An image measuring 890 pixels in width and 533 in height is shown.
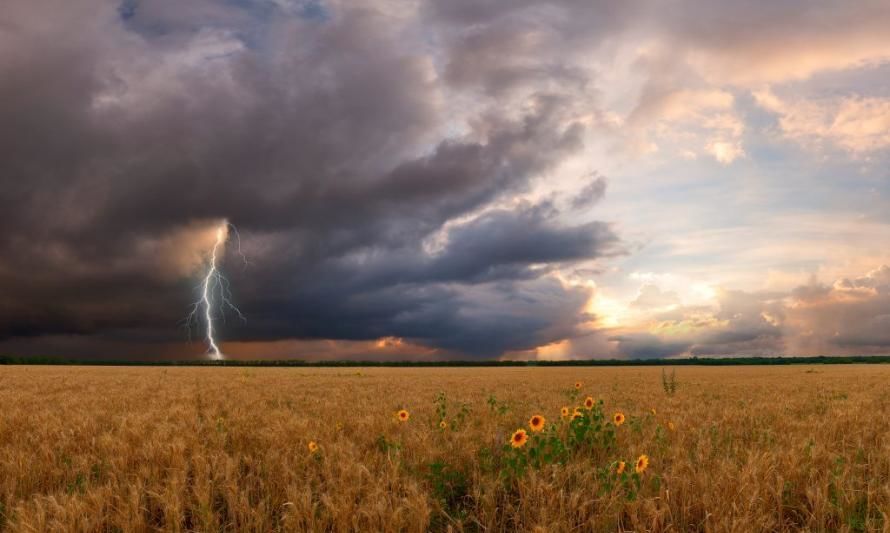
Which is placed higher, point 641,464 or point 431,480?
point 641,464

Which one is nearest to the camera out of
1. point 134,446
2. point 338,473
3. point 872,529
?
point 872,529

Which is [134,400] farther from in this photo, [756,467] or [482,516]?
[756,467]

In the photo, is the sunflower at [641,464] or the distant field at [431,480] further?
the sunflower at [641,464]

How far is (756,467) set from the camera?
5.71 meters

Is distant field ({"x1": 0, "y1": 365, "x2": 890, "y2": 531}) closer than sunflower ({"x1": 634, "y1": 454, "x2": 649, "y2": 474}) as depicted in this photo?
Yes

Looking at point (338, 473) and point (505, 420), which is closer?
point (338, 473)

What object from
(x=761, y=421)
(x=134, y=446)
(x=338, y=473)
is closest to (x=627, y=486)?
(x=338, y=473)

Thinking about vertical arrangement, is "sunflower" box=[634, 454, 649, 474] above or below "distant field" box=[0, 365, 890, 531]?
above

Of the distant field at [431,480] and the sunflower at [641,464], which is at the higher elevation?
the sunflower at [641,464]

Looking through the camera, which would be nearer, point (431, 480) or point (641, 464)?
point (641, 464)

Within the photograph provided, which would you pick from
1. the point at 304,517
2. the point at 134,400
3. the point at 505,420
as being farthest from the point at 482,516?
the point at 134,400

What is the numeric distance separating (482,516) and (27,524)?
144 inches

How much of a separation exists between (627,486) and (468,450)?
2.07 meters

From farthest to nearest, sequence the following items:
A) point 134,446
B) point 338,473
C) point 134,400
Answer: point 134,400
point 134,446
point 338,473
